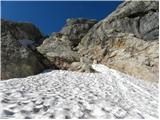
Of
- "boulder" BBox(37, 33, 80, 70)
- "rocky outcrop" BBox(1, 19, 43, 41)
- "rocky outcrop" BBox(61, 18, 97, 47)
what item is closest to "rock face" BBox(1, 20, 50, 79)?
"boulder" BBox(37, 33, 80, 70)

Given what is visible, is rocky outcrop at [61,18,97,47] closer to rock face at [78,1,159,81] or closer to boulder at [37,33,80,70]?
boulder at [37,33,80,70]

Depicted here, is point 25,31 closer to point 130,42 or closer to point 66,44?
point 66,44

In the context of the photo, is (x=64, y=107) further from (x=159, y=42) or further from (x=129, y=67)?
(x=159, y=42)

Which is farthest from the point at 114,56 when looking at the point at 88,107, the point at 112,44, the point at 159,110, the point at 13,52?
the point at 88,107

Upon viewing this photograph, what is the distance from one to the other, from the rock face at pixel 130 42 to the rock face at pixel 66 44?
5.62ft

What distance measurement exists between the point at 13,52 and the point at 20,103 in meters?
12.4

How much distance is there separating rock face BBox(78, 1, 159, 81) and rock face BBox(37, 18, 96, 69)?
5.62 feet

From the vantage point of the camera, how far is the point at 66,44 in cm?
2936

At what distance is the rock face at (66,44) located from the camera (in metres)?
23.4

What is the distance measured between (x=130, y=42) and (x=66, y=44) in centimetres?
855

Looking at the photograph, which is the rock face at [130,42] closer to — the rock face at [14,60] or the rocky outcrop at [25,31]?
the rock face at [14,60]

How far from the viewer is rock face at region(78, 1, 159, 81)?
21297 millimetres

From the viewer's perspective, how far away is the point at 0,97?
25.8ft

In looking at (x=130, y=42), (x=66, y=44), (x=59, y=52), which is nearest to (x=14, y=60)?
(x=59, y=52)
